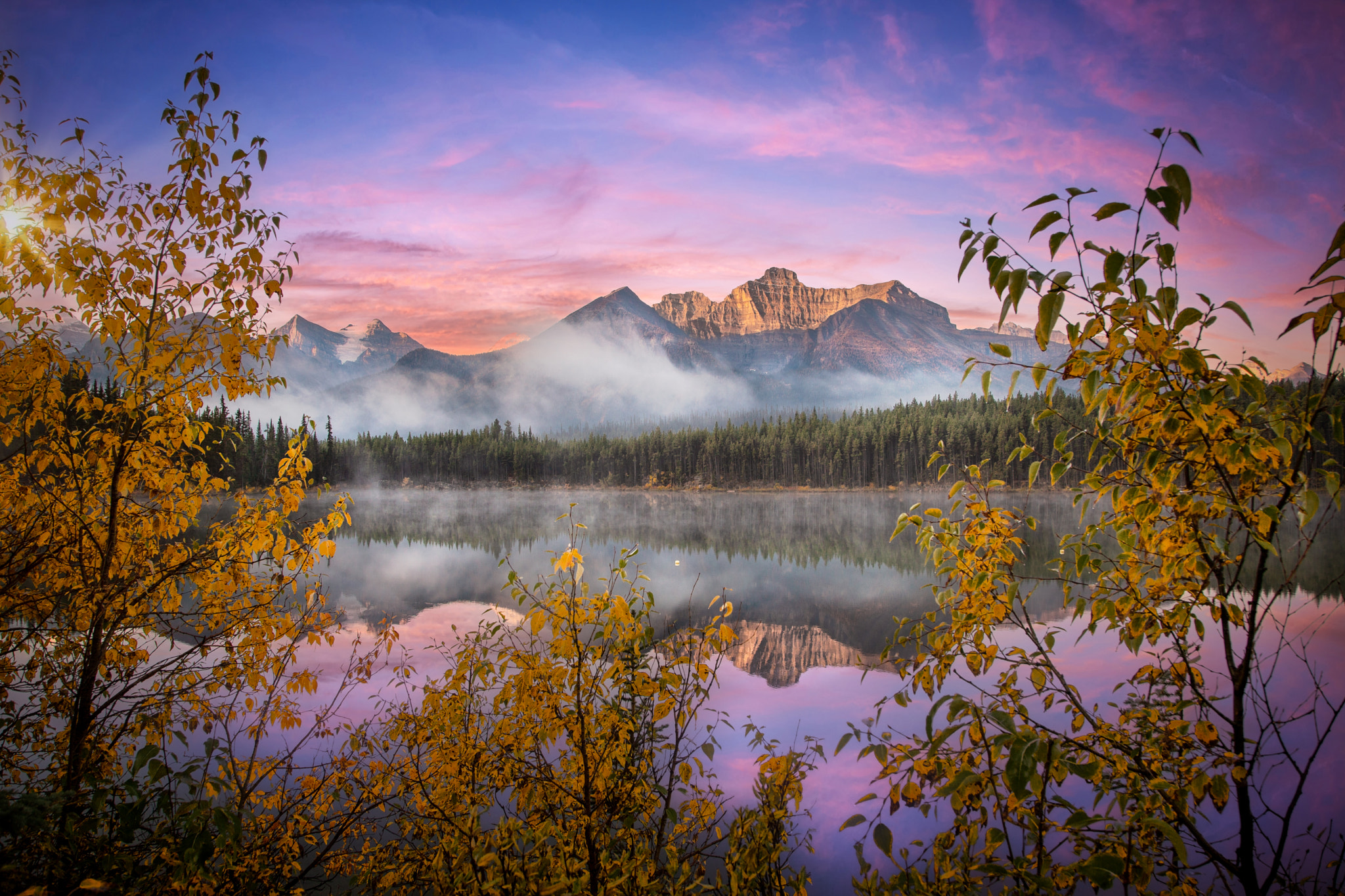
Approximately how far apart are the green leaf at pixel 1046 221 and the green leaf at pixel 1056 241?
9 cm

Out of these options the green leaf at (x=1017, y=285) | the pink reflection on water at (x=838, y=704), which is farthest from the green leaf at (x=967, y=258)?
the pink reflection on water at (x=838, y=704)

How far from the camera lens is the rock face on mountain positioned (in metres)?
14.0

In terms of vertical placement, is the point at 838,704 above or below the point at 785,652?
above

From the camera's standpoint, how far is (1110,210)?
2.43m

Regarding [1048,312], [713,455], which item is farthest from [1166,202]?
[713,455]

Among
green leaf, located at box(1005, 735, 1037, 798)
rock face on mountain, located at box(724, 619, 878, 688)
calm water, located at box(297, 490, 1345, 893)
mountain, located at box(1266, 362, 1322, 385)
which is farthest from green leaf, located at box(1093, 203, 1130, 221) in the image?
rock face on mountain, located at box(724, 619, 878, 688)

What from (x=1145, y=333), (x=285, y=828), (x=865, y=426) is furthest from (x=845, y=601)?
(x=865, y=426)

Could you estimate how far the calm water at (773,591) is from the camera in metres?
9.61

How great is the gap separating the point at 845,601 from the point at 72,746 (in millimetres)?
20387

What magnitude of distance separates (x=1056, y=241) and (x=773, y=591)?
2105 centimetres

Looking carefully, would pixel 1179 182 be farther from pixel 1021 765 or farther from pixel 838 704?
pixel 838 704

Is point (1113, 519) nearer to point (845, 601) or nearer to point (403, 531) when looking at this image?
point (845, 601)

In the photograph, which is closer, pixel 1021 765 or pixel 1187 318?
pixel 1021 765

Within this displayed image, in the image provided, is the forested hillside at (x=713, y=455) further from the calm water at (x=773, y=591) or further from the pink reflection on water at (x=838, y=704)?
the pink reflection on water at (x=838, y=704)
